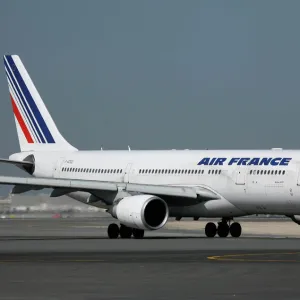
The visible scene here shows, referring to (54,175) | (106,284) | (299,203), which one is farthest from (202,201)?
(106,284)

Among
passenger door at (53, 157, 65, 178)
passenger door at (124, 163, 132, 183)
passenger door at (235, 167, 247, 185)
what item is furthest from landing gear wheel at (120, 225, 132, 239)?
passenger door at (53, 157, 65, 178)

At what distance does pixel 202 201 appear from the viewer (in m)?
48.6

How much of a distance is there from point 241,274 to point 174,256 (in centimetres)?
747

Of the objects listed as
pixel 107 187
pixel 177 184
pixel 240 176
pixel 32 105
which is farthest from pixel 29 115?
pixel 240 176

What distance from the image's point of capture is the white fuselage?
151 feet

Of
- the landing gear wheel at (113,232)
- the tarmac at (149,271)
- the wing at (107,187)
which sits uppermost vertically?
the wing at (107,187)

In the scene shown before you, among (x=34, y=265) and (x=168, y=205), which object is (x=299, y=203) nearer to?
(x=168, y=205)

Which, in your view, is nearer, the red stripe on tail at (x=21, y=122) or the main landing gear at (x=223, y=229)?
the main landing gear at (x=223, y=229)

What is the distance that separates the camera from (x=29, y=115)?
5803cm

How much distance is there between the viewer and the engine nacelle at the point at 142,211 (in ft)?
148

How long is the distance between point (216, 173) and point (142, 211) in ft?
15.9

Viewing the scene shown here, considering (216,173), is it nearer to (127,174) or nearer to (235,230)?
(235,230)

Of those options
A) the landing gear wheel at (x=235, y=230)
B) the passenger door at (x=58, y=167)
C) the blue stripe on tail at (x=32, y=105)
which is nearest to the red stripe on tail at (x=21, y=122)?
the blue stripe on tail at (x=32, y=105)

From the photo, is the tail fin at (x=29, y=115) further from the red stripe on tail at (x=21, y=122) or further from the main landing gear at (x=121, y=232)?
the main landing gear at (x=121, y=232)
